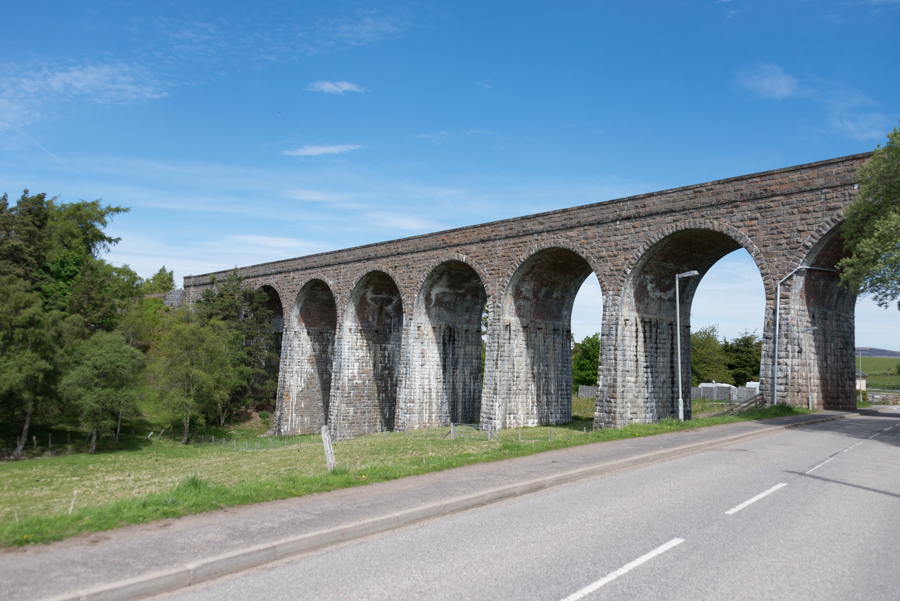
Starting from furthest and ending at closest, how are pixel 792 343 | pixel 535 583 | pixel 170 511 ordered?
1. pixel 792 343
2. pixel 170 511
3. pixel 535 583

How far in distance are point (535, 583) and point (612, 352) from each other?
19.0m

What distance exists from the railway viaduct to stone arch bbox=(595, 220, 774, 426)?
0.24 feet

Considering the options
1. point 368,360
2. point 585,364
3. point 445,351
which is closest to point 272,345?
point 368,360

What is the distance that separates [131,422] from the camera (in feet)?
147

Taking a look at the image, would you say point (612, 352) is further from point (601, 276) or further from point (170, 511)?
point (170, 511)

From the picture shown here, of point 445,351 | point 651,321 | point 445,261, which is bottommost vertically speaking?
point 445,351

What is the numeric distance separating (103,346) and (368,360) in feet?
56.8

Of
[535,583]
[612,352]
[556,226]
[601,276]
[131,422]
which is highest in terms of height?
[556,226]

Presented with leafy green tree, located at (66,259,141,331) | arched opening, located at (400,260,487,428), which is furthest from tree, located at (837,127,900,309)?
leafy green tree, located at (66,259,141,331)

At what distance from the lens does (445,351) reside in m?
32.3

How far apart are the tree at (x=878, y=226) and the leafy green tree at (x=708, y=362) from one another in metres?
46.6

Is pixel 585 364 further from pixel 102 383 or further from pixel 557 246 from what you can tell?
pixel 102 383

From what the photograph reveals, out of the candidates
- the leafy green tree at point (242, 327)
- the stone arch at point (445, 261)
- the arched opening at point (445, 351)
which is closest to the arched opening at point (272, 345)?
the leafy green tree at point (242, 327)

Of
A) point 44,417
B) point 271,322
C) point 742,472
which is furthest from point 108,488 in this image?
point 271,322
